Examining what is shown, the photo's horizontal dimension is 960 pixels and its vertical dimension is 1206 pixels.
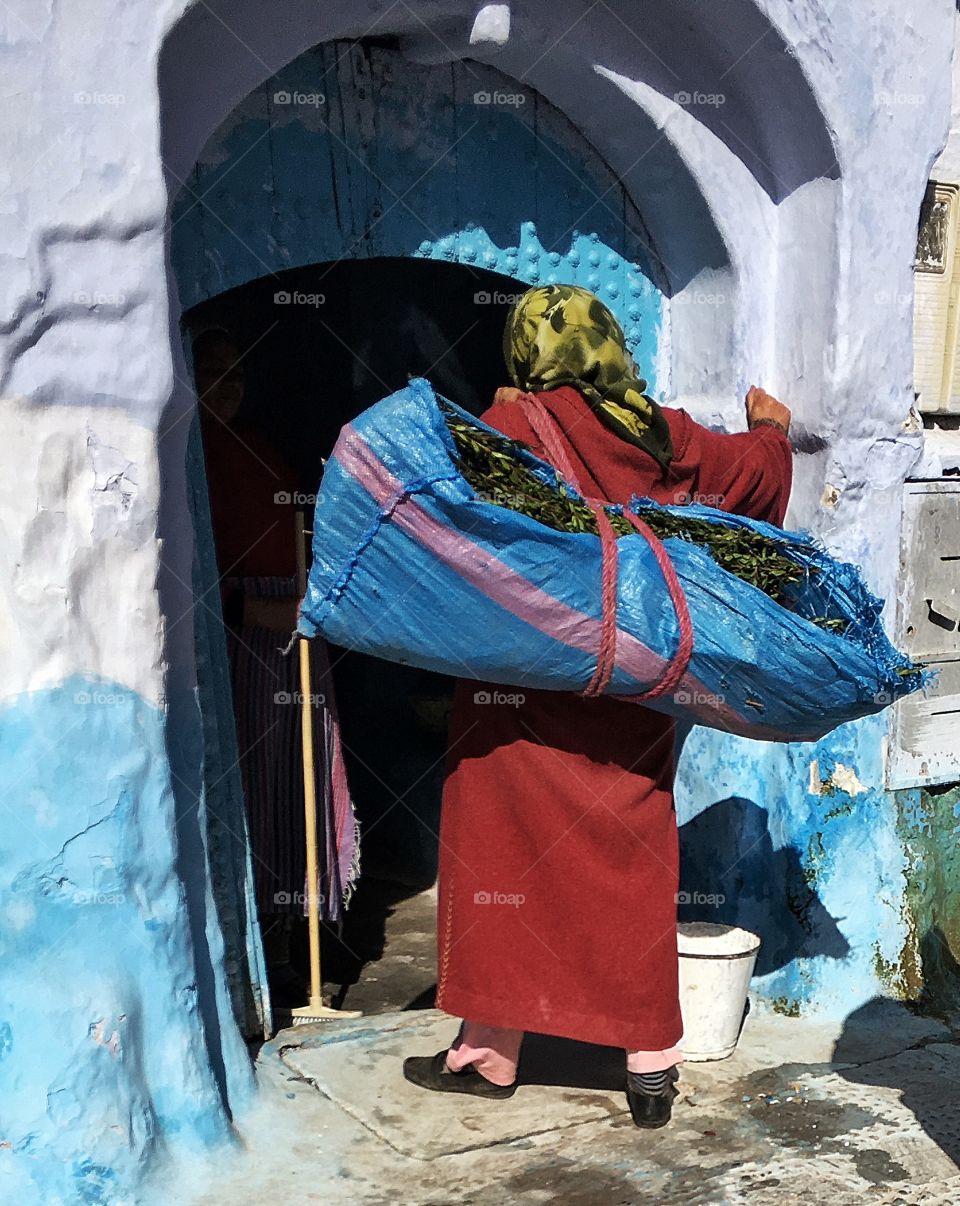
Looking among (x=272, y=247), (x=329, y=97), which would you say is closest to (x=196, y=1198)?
(x=272, y=247)

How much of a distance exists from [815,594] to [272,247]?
1513 mm

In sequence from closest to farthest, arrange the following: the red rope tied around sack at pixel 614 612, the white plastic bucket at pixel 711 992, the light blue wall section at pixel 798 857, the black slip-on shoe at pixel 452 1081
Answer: the red rope tied around sack at pixel 614 612
the black slip-on shoe at pixel 452 1081
the white plastic bucket at pixel 711 992
the light blue wall section at pixel 798 857

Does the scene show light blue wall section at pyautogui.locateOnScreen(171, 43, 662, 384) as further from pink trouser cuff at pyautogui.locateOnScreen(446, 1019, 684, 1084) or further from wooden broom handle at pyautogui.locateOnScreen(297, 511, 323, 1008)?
pink trouser cuff at pyautogui.locateOnScreen(446, 1019, 684, 1084)

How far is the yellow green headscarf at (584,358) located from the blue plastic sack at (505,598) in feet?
0.99

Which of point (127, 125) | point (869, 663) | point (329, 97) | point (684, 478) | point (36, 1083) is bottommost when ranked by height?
point (36, 1083)

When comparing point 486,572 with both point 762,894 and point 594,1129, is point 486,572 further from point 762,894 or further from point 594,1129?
point 762,894

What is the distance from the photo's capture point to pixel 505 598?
3.07m

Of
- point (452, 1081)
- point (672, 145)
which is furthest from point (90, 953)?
point (672, 145)

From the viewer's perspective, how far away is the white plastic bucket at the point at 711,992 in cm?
384

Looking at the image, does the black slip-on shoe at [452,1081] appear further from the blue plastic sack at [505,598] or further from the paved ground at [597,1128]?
the blue plastic sack at [505,598]

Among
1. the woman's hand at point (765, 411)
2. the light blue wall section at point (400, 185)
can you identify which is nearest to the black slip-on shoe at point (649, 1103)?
the woman's hand at point (765, 411)

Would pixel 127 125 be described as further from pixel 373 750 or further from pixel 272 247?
pixel 373 750

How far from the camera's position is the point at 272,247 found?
3.59 m

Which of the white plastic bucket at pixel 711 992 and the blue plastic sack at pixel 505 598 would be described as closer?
the blue plastic sack at pixel 505 598
